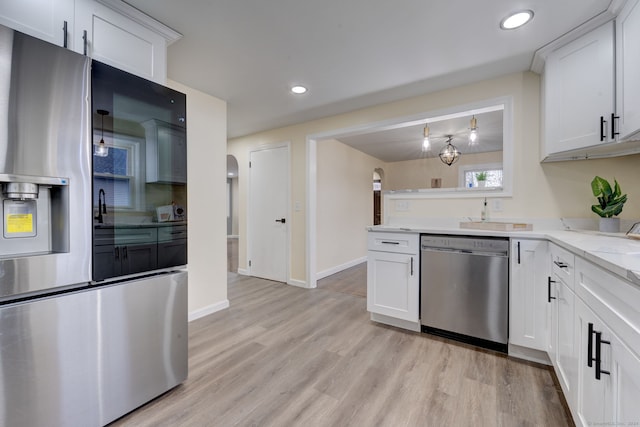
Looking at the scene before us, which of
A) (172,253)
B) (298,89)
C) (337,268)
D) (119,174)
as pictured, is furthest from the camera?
(337,268)

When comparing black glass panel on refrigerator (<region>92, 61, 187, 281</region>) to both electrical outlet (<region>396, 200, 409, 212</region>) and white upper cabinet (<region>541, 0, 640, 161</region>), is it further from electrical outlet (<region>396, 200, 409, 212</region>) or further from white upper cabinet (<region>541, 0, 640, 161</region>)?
white upper cabinet (<region>541, 0, 640, 161</region>)

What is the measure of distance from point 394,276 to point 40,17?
283 centimetres

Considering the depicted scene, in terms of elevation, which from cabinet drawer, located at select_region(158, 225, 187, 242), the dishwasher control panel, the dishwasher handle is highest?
cabinet drawer, located at select_region(158, 225, 187, 242)

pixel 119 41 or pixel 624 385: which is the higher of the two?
pixel 119 41

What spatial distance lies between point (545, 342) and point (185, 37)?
11.0 ft

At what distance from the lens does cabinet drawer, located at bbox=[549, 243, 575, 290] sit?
1398mm

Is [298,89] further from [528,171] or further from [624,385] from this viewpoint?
[624,385]

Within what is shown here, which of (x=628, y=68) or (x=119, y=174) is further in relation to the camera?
(x=628, y=68)

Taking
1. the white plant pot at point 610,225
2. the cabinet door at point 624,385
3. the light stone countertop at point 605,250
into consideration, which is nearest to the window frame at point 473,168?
the light stone countertop at point 605,250

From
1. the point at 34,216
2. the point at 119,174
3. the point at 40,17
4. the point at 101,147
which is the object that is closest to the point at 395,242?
the point at 119,174

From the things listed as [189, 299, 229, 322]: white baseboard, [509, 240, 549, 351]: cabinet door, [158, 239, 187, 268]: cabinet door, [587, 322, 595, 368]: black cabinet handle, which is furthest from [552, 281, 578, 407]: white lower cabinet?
[189, 299, 229, 322]: white baseboard

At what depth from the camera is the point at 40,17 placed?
4.22ft

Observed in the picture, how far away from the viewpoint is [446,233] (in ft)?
7.48

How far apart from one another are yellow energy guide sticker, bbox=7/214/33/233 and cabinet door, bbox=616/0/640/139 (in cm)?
315
